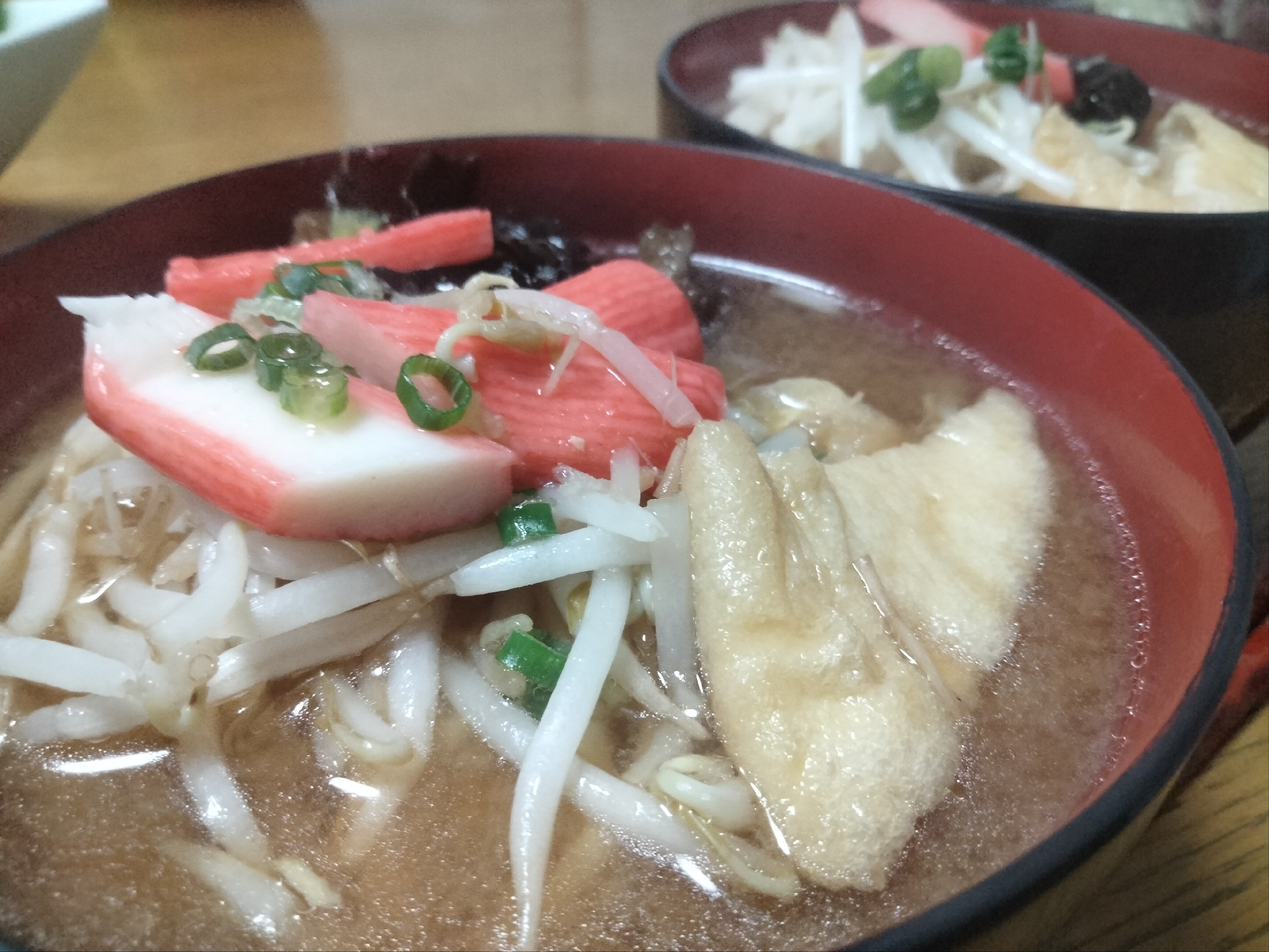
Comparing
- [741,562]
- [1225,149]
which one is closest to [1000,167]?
[1225,149]

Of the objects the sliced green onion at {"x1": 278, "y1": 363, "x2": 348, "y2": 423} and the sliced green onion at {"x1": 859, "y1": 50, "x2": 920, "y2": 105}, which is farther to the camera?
the sliced green onion at {"x1": 859, "y1": 50, "x2": 920, "y2": 105}

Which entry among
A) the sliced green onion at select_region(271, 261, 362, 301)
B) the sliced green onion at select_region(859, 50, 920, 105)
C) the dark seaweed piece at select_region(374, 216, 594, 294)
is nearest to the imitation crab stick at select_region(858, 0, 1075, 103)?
the sliced green onion at select_region(859, 50, 920, 105)

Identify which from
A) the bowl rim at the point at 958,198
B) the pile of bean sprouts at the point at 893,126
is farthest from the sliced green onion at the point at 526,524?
the pile of bean sprouts at the point at 893,126

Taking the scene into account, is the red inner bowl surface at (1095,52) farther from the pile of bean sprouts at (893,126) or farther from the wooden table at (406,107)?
the wooden table at (406,107)

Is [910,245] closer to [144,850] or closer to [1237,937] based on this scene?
[1237,937]

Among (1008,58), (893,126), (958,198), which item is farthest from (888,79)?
(958,198)

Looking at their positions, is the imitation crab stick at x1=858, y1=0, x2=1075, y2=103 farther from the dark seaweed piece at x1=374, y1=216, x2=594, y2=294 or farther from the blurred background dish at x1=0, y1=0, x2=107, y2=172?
the blurred background dish at x1=0, y1=0, x2=107, y2=172
